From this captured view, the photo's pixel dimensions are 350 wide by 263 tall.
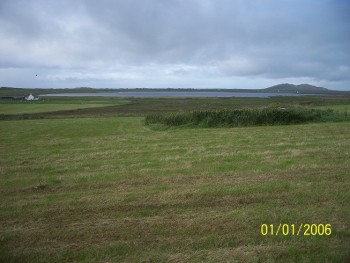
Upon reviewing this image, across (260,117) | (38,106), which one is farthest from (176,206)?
(38,106)

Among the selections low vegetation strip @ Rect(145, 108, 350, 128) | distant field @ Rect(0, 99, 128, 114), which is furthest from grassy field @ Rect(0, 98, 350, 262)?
distant field @ Rect(0, 99, 128, 114)

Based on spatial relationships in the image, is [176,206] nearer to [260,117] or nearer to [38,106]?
[260,117]

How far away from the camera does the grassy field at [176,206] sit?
4.28m

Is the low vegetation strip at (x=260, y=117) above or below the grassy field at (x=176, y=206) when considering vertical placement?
above

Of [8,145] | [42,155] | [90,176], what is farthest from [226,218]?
[8,145]

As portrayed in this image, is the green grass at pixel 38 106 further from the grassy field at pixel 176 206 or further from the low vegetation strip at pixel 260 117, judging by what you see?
the grassy field at pixel 176 206

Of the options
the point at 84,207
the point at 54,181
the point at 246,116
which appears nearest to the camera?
the point at 84,207

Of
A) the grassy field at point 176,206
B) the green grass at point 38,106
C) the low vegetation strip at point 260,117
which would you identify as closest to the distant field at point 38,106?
the green grass at point 38,106

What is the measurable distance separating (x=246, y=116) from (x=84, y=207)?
18.8 m

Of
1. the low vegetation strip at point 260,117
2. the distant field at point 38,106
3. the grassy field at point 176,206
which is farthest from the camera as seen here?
the distant field at point 38,106

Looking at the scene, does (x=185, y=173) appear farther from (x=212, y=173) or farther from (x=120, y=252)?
(x=120, y=252)

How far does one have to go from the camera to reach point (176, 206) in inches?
231

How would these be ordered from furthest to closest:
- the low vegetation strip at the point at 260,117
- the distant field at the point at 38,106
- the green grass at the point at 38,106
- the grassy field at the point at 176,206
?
the distant field at the point at 38,106 → the green grass at the point at 38,106 → the low vegetation strip at the point at 260,117 → the grassy field at the point at 176,206

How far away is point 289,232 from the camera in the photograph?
4.70 m
